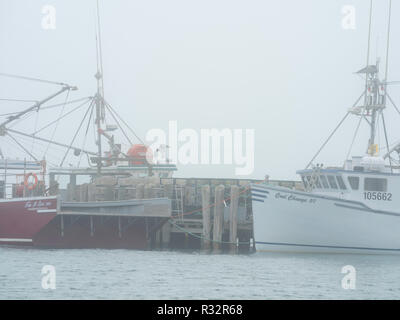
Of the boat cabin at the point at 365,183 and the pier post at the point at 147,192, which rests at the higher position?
the boat cabin at the point at 365,183

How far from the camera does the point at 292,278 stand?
27.5 m

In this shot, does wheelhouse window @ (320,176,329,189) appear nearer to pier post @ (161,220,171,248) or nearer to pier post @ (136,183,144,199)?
pier post @ (161,220,171,248)

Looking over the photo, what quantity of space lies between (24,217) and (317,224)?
46.6 feet

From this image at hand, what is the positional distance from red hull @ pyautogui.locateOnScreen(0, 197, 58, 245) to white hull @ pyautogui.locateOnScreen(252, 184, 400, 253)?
9963 millimetres

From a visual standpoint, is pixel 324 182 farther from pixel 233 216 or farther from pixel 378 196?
pixel 233 216

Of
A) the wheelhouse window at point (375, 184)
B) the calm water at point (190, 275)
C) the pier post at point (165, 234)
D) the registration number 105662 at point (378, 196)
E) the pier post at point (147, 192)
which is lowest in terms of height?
the pier post at point (165, 234)

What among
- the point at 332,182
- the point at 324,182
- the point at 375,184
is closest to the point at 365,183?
the point at 375,184

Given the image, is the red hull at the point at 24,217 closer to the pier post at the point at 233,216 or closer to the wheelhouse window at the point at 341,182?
the pier post at the point at 233,216

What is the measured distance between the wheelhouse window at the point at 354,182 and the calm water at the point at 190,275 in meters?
3.33

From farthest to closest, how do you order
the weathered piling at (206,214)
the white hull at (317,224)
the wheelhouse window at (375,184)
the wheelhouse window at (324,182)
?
the weathered piling at (206,214), the wheelhouse window at (324,182), the wheelhouse window at (375,184), the white hull at (317,224)

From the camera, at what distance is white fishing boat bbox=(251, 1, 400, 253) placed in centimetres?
3494

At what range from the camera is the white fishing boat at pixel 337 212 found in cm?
3494

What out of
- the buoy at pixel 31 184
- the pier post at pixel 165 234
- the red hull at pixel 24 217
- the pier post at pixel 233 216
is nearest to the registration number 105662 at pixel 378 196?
the pier post at pixel 233 216
